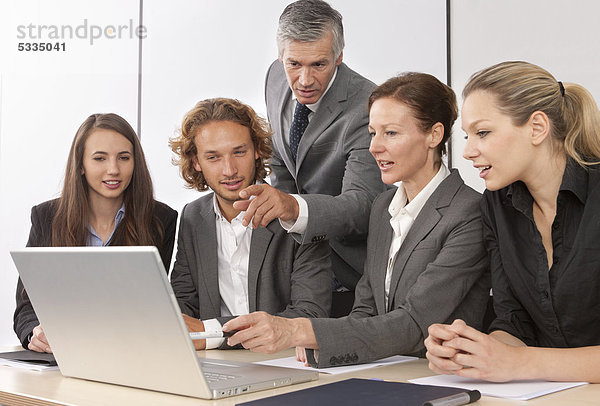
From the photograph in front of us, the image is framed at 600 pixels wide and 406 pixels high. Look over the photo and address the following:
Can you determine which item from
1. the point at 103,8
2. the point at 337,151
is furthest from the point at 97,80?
the point at 337,151

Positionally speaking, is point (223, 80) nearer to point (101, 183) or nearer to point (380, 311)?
point (101, 183)

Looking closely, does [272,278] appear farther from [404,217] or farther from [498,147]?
[498,147]

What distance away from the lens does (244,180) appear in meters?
2.41

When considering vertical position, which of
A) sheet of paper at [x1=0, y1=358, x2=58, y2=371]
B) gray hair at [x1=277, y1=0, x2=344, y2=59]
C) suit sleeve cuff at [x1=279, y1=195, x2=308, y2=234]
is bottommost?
sheet of paper at [x1=0, y1=358, x2=58, y2=371]

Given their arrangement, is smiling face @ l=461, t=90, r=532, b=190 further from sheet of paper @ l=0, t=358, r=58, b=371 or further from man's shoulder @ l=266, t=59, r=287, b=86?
man's shoulder @ l=266, t=59, r=287, b=86

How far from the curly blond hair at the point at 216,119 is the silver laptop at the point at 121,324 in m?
1.04

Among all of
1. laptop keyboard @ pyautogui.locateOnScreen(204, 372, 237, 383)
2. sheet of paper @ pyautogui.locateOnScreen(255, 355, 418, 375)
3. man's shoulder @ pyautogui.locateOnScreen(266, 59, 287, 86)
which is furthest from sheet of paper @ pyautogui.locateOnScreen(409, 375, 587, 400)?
man's shoulder @ pyautogui.locateOnScreen(266, 59, 287, 86)

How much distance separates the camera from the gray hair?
2662 mm

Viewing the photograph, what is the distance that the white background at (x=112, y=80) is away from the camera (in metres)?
4.63

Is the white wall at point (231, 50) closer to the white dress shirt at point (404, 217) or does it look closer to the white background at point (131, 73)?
the white background at point (131, 73)

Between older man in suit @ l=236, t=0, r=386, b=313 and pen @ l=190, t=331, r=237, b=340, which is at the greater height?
older man in suit @ l=236, t=0, r=386, b=313

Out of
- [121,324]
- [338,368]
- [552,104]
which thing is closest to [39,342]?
[121,324]

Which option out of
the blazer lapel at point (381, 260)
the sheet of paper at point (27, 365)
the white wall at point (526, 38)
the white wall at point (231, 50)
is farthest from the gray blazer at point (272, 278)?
the white wall at point (231, 50)

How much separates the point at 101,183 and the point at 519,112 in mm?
1515
